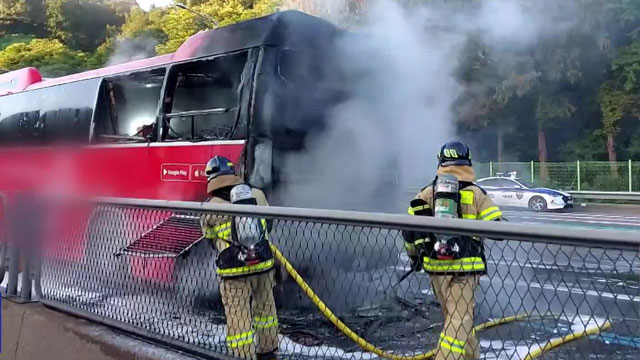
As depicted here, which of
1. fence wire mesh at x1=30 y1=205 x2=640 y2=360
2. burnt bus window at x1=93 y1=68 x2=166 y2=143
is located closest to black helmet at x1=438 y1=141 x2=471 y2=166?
fence wire mesh at x1=30 y1=205 x2=640 y2=360

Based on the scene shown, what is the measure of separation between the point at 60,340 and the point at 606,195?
21350mm

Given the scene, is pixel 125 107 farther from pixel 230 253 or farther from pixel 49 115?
pixel 230 253

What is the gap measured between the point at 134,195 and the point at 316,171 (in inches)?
88.5

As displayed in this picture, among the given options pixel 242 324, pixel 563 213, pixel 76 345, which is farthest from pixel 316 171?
pixel 563 213

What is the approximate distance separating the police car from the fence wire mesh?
49.4 feet

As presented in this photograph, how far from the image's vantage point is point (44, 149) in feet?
28.9

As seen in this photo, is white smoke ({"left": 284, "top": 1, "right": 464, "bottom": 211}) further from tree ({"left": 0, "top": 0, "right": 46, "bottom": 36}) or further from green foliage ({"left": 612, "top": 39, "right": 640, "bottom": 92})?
tree ({"left": 0, "top": 0, "right": 46, "bottom": 36})

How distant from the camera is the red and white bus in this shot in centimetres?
597

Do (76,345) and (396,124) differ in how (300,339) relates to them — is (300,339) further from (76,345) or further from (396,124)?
(396,124)

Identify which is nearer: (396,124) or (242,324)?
(242,324)

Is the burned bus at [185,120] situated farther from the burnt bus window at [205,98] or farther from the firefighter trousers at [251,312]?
the firefighter trousers at [251,312]

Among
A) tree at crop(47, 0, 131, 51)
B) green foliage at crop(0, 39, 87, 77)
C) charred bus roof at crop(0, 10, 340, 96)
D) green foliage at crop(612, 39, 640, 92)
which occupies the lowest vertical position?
charred bus roof at crop(0, 10, 340, 96)

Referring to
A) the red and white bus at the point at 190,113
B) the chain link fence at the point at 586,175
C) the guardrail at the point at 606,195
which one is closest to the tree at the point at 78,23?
the chain link fence at the point at 586,175

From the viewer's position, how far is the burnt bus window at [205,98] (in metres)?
6.35
